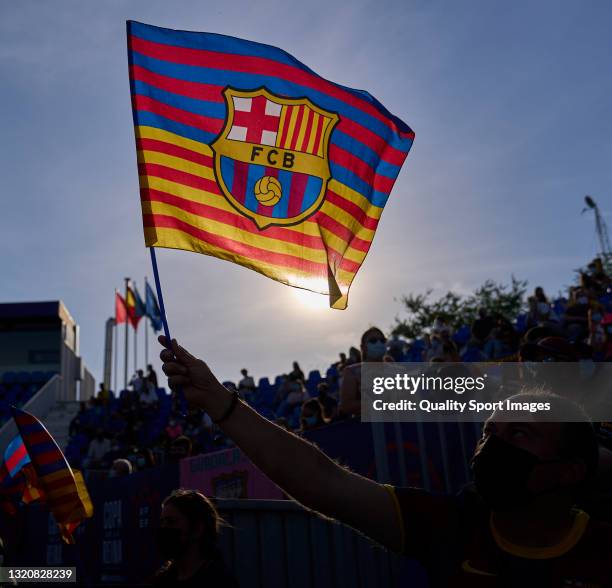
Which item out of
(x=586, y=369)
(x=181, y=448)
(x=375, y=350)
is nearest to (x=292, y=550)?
(x=586, y=369)

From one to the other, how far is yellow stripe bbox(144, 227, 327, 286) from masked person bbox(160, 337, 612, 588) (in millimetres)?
1377

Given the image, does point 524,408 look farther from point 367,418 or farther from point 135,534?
point 135,534

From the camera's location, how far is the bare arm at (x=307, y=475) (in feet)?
7.24

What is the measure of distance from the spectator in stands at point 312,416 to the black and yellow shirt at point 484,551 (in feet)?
21.2

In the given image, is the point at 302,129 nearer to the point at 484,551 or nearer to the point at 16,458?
the point at 484,551

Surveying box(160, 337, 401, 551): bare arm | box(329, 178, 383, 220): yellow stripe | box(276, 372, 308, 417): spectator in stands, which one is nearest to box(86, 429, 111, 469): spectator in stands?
box(276, 372, 308, 417): spectator in stands

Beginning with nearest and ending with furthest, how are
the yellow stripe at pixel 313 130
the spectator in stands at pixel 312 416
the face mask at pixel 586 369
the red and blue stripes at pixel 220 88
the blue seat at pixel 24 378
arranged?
the red and blue stripes at pixel 220 88 < the yellow stripe at pixel 313 130 < the face mask at pixel 586 369 < the spectator in stands at pixel 312 416 < the blue seat at pixel 24 378

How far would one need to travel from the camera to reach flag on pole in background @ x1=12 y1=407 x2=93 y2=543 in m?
7.79

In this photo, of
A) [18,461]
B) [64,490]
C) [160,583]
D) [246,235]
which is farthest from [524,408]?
[18,461]

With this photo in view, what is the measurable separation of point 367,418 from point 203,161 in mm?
2904

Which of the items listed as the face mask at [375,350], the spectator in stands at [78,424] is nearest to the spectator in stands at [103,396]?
the spectator in stands at [78,424]

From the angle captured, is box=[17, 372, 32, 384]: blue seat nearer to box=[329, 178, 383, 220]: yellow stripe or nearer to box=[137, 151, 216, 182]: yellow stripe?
box=[329, 178, 383, 220]: yellow stripe

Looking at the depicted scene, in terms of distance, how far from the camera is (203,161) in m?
3.97

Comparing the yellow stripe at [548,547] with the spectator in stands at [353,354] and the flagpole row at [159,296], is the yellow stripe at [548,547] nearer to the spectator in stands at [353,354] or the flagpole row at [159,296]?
the flagpole row at [159,296]
